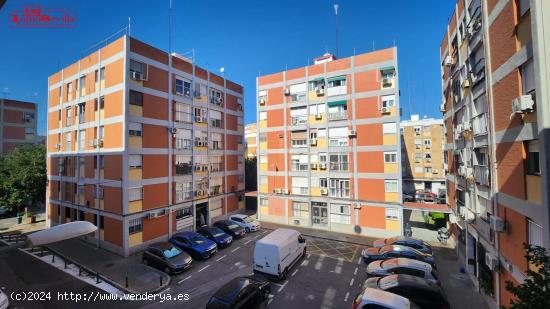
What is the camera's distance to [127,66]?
18.3 meters

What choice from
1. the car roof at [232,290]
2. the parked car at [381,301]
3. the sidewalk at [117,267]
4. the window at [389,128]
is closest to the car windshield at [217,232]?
the sidewalk at [117,267]

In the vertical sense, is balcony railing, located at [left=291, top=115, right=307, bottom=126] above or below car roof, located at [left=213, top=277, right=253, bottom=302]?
above

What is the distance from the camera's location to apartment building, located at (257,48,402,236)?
21.1 metres

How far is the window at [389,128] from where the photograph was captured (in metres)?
20.8

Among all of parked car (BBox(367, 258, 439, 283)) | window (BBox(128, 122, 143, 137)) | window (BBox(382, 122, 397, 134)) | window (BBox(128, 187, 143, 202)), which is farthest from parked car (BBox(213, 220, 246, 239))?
window (BBox(382, 122, 397, 134))

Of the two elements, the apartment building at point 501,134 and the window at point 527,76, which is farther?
the window at point 527,76

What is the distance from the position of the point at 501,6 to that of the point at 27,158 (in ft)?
130

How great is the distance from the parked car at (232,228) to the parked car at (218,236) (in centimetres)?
105

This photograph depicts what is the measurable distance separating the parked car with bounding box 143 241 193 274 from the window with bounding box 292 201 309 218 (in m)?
12.0

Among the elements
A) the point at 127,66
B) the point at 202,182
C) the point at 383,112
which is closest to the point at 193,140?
the point at 202,182

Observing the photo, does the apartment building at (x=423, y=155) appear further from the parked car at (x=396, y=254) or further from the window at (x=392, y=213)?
the parked car at (x=396, y=254)

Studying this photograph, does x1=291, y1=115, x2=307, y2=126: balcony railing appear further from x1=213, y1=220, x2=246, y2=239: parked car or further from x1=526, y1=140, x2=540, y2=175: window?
x1=526, y1=140, x2=540, y2=175: window

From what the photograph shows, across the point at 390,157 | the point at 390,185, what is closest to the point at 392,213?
the point at 390,185

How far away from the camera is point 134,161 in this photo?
738 inches
